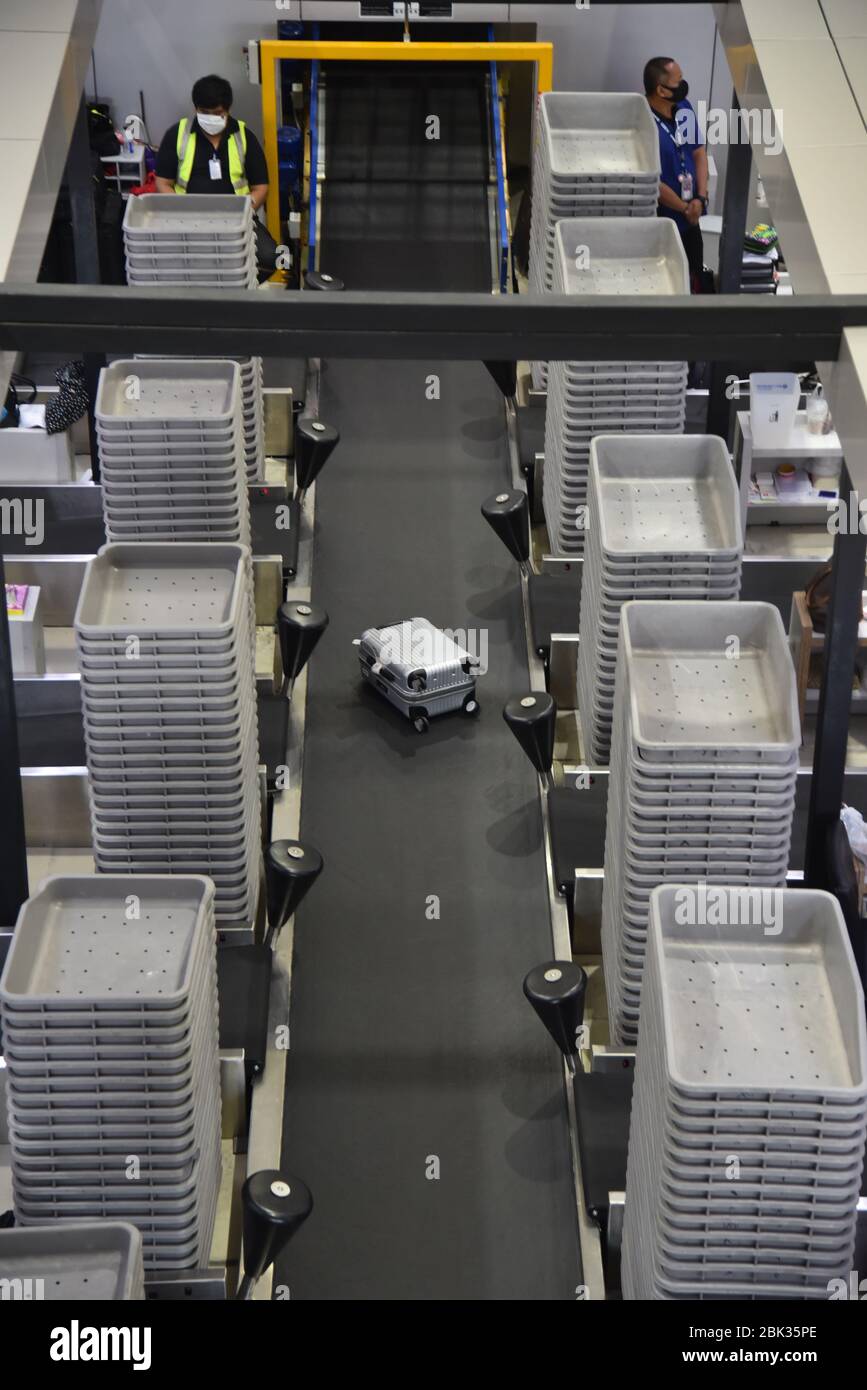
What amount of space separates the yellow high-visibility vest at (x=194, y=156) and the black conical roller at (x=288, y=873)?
6047mm

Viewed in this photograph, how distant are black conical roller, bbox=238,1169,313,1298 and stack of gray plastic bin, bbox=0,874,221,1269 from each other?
17cm

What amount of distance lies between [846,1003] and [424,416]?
657 centimetres

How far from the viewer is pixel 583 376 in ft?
34.0

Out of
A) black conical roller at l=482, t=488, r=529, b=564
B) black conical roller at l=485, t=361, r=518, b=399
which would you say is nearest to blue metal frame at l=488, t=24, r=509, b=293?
black conical roller at l=485, t=361, r=518, b=399

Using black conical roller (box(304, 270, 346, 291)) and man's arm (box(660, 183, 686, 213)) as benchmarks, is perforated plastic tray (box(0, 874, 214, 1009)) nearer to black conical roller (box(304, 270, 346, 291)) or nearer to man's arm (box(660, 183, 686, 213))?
black conical roller (box(304, 270, 346, 291))

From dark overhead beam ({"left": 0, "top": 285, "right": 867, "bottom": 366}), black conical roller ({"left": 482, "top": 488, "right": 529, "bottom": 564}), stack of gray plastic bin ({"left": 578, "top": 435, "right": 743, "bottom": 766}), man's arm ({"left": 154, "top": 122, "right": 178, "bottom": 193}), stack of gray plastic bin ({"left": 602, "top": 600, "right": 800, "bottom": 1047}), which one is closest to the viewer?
dark overhead beam ({"left": 0, "top": 285, "right": 867, "bottom": 366})

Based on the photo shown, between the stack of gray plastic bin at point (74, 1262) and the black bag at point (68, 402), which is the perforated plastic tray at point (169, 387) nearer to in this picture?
the black bag at point (68, 402)

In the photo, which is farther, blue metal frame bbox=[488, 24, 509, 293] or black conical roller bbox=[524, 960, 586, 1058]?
blue metal frame bbox=[488, 24, 509, 293]

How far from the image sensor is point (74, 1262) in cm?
678

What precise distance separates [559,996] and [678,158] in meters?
7.18

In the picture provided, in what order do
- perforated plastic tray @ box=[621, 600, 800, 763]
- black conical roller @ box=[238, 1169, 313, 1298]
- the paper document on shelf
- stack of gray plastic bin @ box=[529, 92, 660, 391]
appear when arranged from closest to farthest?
black conical roller @ box=[238, 1169, 313, 1298], perforated plastic tray @ box=[621, 600, 800, 763], stack of gray plastic bin @ box=[529, 92, 660, 391], the paper document on shelf

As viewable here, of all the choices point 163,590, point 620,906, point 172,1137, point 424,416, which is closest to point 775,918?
point 620,906

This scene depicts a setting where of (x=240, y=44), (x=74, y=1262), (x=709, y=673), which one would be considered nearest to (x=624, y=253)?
(x=709, y=673)

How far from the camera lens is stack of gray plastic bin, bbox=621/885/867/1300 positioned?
21.0 ft
